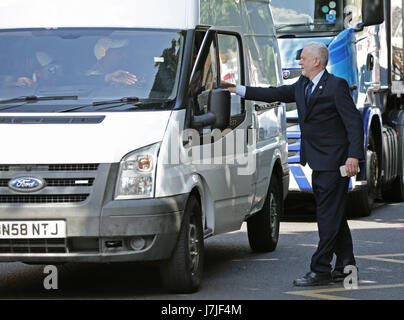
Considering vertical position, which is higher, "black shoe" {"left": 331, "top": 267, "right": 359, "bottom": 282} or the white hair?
the white hair

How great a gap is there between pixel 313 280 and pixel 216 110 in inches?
61.9

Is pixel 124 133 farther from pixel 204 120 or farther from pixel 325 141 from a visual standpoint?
pixel 325 141

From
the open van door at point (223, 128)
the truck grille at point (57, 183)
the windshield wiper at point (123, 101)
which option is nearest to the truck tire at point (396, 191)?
the open van door at point (223, 128)

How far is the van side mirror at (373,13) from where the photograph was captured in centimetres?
1422

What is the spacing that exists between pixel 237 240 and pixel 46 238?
5.03m

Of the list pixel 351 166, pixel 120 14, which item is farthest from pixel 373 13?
pixel 351 166

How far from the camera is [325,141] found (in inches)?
361

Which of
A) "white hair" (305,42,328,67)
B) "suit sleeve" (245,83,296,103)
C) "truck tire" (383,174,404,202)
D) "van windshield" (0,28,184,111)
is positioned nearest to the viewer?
"van windshield" (0,28,184,111)

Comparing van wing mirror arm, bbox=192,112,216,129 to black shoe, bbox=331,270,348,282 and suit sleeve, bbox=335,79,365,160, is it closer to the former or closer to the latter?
suit sleeve, bbox=335,79,365,160

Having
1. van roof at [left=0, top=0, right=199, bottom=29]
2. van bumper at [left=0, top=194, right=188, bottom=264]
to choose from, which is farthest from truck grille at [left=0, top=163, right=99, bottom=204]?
van roof at [left=0, top=0, right=199, bottom=29]

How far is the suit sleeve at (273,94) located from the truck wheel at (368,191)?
19.0ft

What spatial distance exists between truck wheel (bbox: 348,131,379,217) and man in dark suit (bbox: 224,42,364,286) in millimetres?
6178

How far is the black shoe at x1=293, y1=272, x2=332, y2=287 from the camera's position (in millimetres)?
9219
